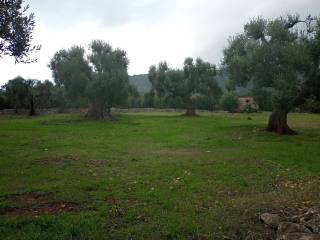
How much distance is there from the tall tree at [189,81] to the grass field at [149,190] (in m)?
54.4

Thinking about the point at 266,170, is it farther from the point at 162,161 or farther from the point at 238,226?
the point at 238,226

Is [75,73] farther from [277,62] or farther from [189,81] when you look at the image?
[277,62]

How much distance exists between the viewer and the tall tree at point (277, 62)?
29.6 metres

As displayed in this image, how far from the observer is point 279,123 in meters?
34.4

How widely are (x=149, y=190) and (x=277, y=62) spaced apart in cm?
2136

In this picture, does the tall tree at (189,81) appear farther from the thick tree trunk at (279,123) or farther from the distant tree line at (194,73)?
the thick tree trunk at (279,123)

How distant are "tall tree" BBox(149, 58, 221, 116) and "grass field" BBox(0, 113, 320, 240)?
54425 millimetres

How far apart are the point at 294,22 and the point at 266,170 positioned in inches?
813

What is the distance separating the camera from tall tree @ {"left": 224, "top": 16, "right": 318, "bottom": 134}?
97.1ft

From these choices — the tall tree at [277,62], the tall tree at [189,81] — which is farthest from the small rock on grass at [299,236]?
the tall tree at [189,81]

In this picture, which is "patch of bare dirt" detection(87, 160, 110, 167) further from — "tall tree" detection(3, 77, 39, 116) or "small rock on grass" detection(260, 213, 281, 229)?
"tall tree" detection(3, 77, 39, 116)

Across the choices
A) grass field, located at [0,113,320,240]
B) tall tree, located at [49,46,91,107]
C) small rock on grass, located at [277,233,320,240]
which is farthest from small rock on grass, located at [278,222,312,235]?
tall tree, located at [49,46,91,107]

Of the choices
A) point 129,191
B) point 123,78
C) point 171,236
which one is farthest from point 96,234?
point 123,78

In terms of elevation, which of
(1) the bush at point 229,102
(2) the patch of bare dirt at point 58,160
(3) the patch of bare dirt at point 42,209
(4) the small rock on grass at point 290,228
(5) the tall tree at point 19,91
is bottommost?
(2) the patch of bare dirt at point 58,160
